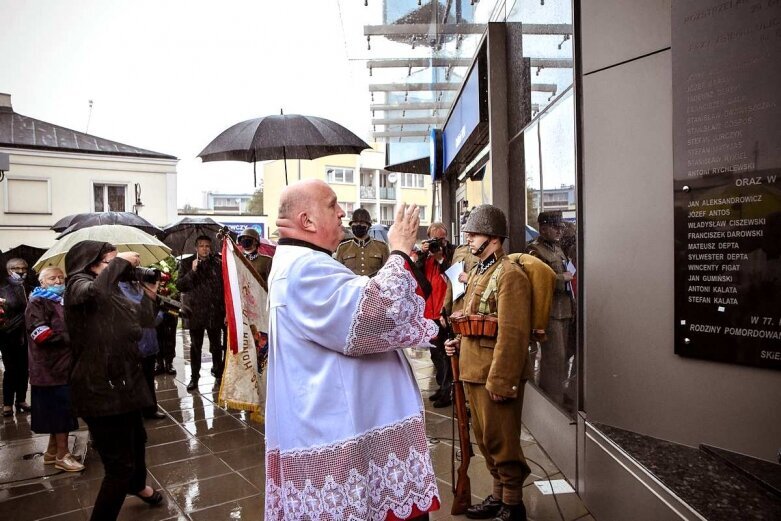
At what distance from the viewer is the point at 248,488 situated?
468cm

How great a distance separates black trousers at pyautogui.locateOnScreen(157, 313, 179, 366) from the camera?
30.7 feet

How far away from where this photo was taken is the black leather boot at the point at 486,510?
3932 millimetres

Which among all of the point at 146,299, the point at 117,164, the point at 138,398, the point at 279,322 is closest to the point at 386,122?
the point at 146,299

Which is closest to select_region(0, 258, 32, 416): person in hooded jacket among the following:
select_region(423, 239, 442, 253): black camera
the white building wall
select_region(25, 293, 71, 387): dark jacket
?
select_region(25, 293, 71, 387): dark jacket

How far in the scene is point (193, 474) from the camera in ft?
16.4

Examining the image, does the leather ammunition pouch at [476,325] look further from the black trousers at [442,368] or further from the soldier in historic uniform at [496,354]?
the black trousers at [442,368]

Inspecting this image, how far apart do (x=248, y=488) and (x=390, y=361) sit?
3072 millimetres

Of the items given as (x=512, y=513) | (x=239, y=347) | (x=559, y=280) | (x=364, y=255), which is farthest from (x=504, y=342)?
(x=364, y=255)

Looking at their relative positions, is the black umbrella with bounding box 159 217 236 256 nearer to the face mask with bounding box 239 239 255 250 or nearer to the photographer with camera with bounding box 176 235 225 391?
the photographer with camera with bounding box 176 235 225 391

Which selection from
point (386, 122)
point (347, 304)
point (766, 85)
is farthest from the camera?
point (386, 122)

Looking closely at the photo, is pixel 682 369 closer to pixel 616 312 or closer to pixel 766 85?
pixel 616 312

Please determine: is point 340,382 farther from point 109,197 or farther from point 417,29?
point 109,197

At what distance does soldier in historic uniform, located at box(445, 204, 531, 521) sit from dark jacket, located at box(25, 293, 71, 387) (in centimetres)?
373

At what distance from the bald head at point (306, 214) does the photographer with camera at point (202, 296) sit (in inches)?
244
